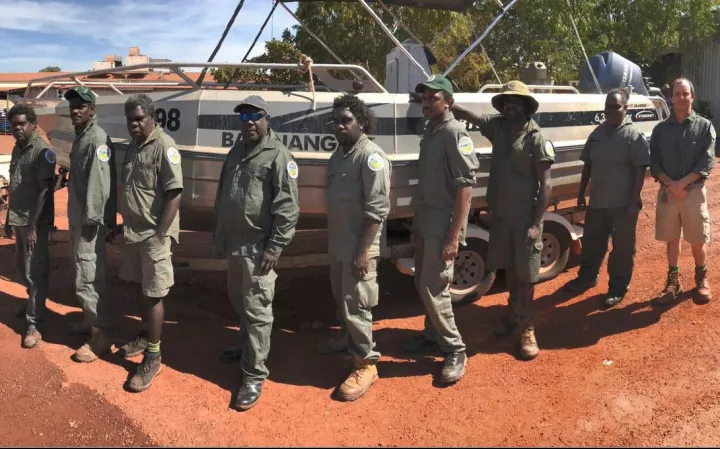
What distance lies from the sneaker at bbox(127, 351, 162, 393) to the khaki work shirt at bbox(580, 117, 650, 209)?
11.6ft

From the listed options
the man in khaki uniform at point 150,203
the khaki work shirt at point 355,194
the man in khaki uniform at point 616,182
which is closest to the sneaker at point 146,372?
the man in khaki uniform at point 150,203

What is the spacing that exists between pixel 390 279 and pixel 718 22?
50.6 ft

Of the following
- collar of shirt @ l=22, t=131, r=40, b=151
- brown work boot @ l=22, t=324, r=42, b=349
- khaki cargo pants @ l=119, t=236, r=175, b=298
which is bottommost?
brown work boot @ l=22, t=324, r=42, b=349

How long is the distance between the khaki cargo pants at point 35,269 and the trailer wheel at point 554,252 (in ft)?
14.0

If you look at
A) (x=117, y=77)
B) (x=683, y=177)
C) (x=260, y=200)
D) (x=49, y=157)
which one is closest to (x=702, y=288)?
(x=683, y=177)

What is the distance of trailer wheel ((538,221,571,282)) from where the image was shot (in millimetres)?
5715

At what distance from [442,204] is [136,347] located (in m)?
2.35

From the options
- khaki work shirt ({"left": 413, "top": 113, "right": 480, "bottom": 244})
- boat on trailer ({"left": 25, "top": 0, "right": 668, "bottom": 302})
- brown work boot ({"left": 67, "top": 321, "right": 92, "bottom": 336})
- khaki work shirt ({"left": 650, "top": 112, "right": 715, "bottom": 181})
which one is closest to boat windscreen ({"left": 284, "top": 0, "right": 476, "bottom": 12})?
boat on trailer ({"left": 25, "top": 0, "right": 668, "bottom": 302})

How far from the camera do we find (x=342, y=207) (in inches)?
138

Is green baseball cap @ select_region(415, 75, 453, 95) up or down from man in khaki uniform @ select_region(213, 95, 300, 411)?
up

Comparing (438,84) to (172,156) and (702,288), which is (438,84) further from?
(702,288)

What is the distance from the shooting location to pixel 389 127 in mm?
4625

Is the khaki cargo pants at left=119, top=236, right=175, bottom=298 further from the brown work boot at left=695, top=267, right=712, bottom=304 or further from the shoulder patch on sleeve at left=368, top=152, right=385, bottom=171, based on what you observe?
the brown work boot at left=695, top=267, right=712, bottom=304

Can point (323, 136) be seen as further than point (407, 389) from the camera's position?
Yes
